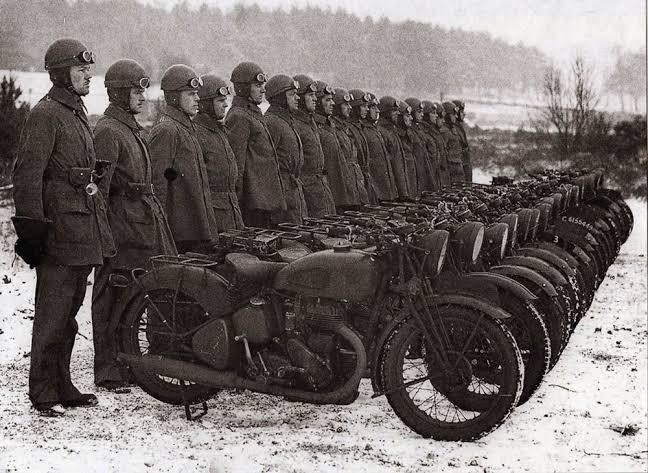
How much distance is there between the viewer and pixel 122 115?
514cm

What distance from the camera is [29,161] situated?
4.26m

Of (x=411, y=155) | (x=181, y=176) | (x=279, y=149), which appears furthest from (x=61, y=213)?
(x=411, y=155)

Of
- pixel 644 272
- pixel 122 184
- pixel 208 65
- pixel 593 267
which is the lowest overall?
pixel 644 272

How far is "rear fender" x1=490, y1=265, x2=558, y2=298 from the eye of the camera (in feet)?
15.8

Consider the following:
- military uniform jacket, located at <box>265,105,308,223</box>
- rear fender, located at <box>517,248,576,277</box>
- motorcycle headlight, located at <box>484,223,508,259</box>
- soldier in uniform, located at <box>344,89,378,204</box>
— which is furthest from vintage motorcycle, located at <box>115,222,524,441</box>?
soldier in uniform, located at <box>344,89,378,204</box>

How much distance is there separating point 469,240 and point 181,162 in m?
2.26

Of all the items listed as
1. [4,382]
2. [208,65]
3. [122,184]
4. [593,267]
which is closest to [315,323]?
[122,184]

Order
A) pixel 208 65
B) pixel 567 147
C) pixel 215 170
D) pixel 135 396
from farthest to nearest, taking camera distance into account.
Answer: pixel 567 147 → pixel 208 65 → pixel 215 170 → pixel 135 396

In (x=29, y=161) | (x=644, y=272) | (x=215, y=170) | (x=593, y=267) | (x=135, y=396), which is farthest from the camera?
(x=644, y=272)

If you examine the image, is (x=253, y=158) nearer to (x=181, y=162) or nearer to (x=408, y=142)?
(x=181, y=162)

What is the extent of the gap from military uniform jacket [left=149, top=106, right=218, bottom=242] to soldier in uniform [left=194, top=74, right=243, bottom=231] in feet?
0.86

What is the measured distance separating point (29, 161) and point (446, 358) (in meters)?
2.30

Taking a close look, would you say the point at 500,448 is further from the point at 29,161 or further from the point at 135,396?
the point at 29,161

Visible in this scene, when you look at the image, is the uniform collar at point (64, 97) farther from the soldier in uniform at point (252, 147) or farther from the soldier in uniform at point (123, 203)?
the soldier in uniform at point (252, 147)
